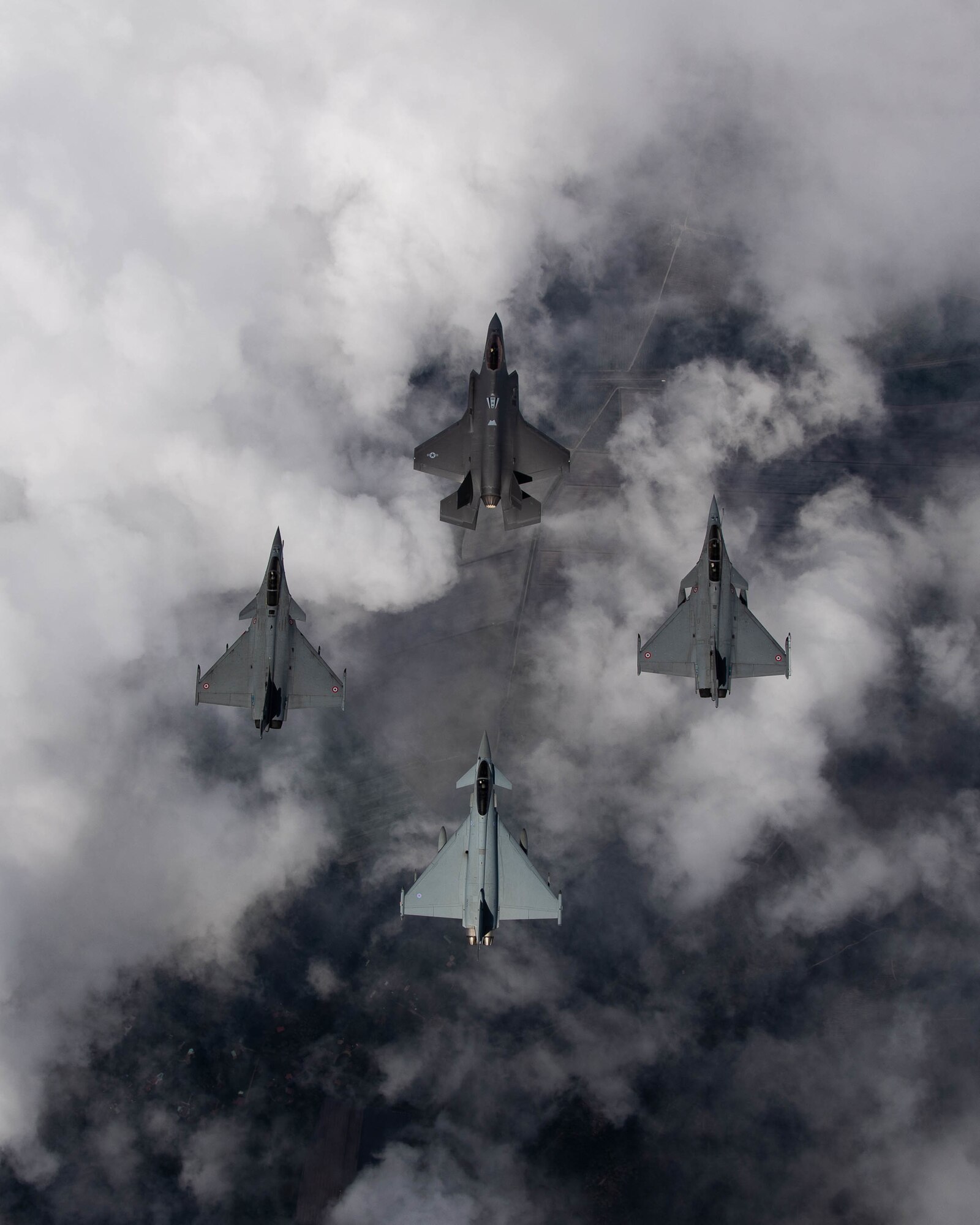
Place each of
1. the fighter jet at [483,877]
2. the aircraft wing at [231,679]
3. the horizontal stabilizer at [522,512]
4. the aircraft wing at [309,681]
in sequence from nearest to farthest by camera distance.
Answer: the fighter jet at [483,877] < the aircraft wing at [231,679] < the aircraft wing at [309,681] < the horizontal stabilizer at [522,512]

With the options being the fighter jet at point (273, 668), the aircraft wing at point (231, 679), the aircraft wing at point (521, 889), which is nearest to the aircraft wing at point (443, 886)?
the aircraft wing at point (521, 889)

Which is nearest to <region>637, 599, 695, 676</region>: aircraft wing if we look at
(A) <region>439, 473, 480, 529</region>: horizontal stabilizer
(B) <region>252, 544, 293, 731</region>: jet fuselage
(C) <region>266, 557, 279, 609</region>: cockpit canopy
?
(A) <region>439, 473, 480, 529</region>: horizontal stabilizer

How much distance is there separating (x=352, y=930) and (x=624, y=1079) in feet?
83.3

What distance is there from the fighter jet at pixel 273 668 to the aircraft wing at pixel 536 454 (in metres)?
18.5

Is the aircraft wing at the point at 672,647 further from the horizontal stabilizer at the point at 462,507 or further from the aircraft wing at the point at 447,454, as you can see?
the aircraft wing at the point at 447,454

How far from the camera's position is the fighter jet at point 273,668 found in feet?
212

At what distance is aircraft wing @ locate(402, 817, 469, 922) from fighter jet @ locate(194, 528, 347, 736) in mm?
12881

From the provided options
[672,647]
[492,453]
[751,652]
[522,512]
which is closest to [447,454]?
[492,453]

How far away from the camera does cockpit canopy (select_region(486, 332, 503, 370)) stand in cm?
6725

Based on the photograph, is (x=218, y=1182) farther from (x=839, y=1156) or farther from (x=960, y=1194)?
(x=960, y=1194)

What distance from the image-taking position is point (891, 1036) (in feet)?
261

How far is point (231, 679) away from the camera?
66938 mm

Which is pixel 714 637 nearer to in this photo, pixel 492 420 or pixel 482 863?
pixel 492 420

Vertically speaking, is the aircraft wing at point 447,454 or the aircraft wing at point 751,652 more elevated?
the aircraft wing at point 447,454
